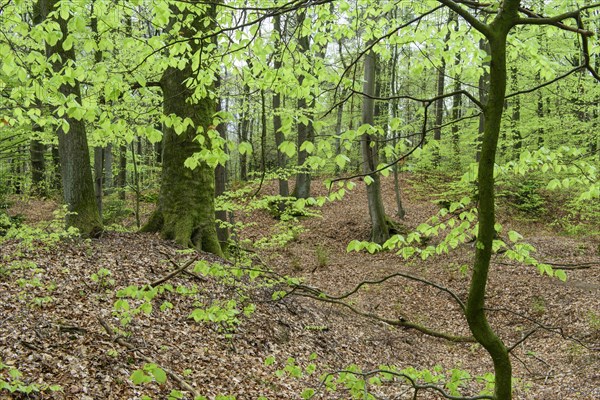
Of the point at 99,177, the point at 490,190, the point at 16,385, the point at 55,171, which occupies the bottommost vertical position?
the point at 16,385

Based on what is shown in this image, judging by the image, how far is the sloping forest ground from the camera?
423cm

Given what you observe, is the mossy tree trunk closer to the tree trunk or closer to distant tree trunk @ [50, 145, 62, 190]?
the tree trunk

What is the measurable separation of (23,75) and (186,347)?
352 cm

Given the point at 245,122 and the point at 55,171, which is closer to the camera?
the point at 55,171

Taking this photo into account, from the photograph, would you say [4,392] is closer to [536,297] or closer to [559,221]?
[536,297]

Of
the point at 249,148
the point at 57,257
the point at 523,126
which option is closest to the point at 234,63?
the point at 249,148

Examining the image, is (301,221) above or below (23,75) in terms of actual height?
below

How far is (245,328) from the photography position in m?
6.37

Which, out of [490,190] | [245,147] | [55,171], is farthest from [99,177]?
[490,190]

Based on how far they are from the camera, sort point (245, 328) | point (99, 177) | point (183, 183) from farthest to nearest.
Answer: point (99, 177) < point (183, 183) < point (245, 328)

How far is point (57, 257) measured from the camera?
6773 millimetres

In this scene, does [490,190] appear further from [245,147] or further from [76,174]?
[76,174]

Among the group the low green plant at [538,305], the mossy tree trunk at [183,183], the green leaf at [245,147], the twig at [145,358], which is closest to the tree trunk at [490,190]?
the green leaf at [245,147]

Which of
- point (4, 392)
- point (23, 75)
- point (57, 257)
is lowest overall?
point (4, 392)
